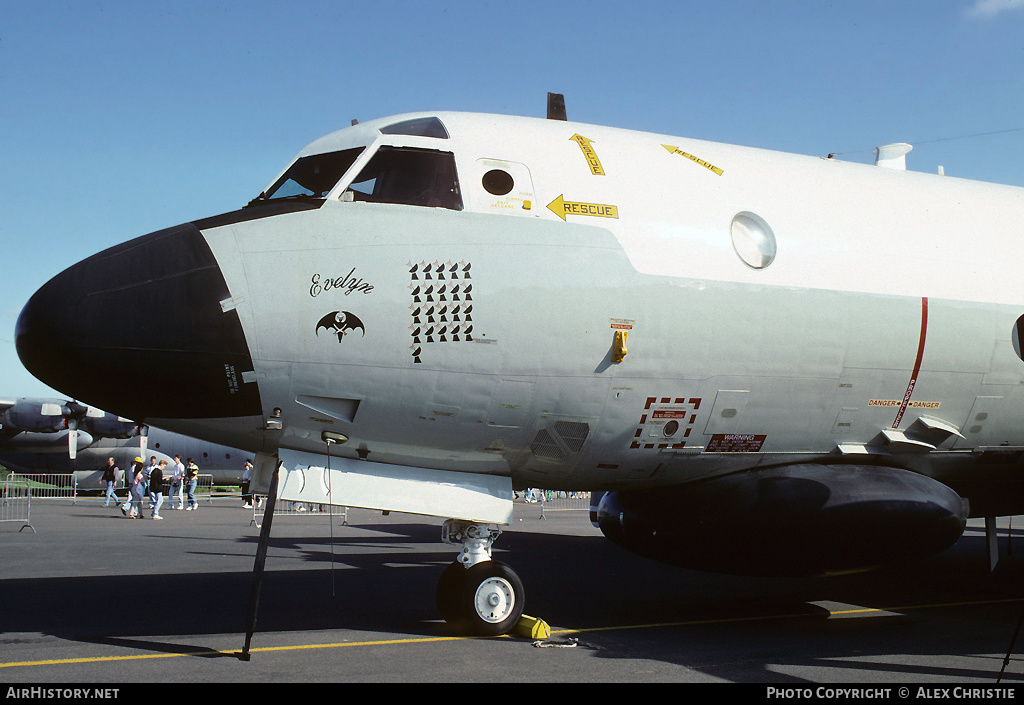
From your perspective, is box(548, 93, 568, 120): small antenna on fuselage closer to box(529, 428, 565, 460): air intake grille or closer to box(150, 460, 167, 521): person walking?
box(529, 428, 565, 460): air intake grille

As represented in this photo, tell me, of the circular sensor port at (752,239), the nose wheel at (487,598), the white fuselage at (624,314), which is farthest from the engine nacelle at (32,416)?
the circular sensor port at (752,239)

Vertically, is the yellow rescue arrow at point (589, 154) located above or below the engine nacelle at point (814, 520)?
above

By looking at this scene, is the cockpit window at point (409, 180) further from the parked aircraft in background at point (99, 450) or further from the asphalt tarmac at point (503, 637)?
the parked aircraft in background at point (99, 450)

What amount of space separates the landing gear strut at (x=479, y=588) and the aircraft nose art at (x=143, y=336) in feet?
7.44

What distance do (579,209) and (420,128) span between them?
4.88ft

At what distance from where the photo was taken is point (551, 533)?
68.3 ft

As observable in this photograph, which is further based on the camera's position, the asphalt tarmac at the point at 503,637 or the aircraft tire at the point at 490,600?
the aircraft tire at the point at 490,600

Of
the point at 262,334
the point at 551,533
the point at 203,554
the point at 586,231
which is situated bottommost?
the point at 203,554

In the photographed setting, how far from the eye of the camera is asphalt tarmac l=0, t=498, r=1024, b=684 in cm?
602

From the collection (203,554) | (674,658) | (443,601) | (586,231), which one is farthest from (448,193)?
(203,554)

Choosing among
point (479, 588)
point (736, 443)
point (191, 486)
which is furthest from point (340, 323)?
point (191, 486)

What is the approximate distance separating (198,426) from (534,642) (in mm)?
3224

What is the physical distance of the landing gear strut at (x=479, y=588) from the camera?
22.9ft
